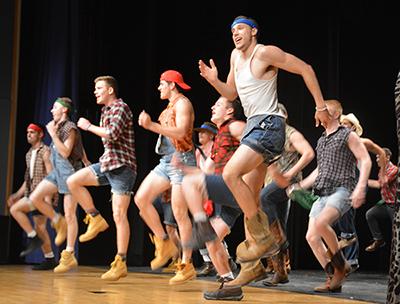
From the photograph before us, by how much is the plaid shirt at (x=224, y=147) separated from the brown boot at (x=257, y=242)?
3.06 feet

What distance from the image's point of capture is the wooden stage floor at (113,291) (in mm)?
4595

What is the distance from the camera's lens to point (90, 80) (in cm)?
877

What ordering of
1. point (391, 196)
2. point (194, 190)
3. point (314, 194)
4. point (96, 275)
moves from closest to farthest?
point (194, 190) < point (314, 194) < point (96, 275) < point (391, 196)

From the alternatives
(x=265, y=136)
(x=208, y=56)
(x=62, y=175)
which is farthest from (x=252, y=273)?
(x=208, y=56)

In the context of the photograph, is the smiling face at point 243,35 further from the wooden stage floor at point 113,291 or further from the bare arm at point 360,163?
the wooden stage floor at point 113,291

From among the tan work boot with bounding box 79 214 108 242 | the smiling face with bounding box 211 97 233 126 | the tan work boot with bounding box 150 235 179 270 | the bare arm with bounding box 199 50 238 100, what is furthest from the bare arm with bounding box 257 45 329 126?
the tan work boot with bounding box 79 214 108 242

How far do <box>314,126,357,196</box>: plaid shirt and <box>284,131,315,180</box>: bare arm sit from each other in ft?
0.44

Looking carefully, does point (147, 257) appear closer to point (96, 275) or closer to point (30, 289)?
point (96, 275)

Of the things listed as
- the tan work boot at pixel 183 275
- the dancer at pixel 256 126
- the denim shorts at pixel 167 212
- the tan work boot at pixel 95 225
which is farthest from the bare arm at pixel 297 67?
the denim shorts at pixel 167 212

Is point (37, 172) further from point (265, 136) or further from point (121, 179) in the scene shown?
point (265, 136)

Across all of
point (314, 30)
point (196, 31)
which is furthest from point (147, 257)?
point (314, 30)

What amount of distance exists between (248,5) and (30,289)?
4.99 meters

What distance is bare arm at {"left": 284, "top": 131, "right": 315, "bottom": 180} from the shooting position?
5.48 m

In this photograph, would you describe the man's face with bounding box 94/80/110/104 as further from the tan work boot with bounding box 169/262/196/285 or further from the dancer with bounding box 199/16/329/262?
the dancer with bounding box 199/16/329/262
